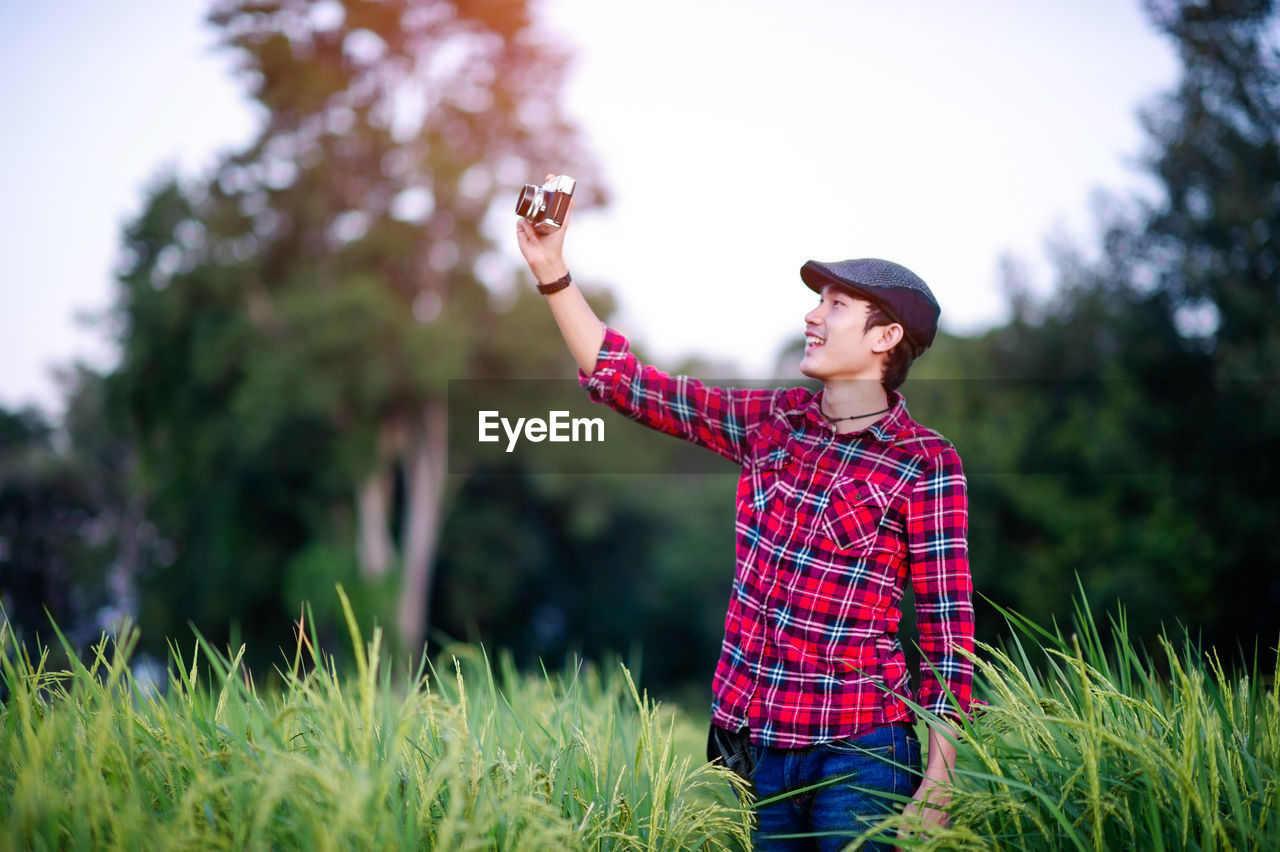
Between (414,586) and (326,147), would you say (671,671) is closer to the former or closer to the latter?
(414,586)

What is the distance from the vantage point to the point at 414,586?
17203mm

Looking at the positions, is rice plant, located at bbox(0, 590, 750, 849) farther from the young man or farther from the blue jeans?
the young man

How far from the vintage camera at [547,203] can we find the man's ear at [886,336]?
0.80 meters

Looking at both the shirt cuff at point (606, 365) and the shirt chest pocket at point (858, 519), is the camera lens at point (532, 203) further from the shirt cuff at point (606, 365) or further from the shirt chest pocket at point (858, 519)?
the shirt chest pocket at point (858, 519)

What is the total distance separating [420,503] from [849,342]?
619 inches

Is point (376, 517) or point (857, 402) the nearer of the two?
point (857, 402)

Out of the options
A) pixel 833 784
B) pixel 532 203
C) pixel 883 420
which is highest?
pixel 532 203

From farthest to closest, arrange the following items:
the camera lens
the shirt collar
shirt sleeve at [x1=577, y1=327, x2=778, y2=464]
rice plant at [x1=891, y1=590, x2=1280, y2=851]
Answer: shirt sleeve at [x1=577, y1=327, x2=778, y2=464] → the camera lens → the shirt collar → rice plant at [x1=891, y1=590, x2=1280, y2=851]

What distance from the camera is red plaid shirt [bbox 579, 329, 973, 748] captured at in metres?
→ 2.07

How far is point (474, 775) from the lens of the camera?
6.67 feet

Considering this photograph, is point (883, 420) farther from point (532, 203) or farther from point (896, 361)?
point (532, 203)

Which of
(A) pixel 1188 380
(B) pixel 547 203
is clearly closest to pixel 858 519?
(B) pixel 547 203

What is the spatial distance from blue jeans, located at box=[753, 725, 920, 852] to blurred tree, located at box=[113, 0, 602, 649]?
13486 mm

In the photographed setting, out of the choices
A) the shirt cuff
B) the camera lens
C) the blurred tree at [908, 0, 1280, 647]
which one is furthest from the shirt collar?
the blurred tree at [908, 0, 1280, 647]
